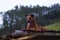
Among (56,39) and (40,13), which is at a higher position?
(56,39)

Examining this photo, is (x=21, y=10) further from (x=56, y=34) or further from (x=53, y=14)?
(x=56, y=34)

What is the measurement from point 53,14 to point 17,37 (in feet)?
110

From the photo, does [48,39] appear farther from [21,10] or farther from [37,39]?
[21,10]

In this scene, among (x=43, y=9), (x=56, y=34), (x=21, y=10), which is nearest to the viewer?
(x=56, y=34)

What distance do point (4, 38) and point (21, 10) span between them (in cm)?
3854

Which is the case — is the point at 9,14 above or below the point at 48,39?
below

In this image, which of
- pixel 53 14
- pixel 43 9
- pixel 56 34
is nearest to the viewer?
pixel 56 34

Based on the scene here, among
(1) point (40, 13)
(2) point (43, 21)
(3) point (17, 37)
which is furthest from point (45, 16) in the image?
(3) point (17, 37)

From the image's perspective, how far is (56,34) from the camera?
3889 mm

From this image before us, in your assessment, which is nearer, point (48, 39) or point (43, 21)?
point (48, 39)

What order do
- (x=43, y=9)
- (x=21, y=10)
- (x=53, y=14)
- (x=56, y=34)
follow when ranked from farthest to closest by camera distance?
(x=43, y=9) → (x=21, y=10) → (x=53, y=14) → (x=56, y=34)

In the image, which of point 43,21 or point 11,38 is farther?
point 43,21

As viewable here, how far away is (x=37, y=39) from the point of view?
153 inches

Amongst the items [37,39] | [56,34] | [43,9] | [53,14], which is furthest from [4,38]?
[43,9]
